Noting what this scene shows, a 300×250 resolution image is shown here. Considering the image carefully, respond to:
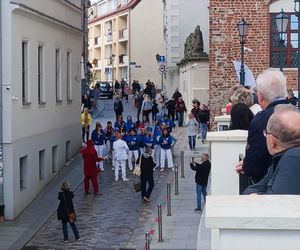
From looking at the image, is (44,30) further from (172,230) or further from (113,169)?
(172,230)

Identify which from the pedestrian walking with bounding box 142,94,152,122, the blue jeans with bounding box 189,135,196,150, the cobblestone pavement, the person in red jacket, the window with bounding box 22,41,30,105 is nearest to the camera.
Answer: the cobblestone pavement

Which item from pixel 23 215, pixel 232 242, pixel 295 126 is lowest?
pixel 23 215

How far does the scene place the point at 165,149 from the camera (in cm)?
2481

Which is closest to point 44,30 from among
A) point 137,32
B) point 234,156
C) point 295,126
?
point 234,156

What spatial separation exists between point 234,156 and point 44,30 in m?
16.7

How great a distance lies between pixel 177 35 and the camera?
44.9m

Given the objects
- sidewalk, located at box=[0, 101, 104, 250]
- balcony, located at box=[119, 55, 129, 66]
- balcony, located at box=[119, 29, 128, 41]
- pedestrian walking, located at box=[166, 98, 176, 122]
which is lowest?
sidewalk, located at box=[0, 101, 104, 250]

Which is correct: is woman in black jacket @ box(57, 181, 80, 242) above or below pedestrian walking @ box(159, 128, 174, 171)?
below

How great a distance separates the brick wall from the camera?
93.6 feet

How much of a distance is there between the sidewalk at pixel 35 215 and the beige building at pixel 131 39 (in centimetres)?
4500

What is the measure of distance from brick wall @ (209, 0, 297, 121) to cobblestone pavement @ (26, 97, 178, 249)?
6085 mm

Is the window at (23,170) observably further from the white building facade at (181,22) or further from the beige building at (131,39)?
the beige building at (131,39)

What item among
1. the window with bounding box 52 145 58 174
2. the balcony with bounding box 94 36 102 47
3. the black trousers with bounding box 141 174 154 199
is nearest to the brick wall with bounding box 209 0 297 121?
the window with bounding box 52 145 58 174

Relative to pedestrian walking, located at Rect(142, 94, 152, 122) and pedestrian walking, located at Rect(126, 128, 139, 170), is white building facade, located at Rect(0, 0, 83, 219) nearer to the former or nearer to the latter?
pedestrian walking, located at Rect(126, 128, 139, 170)
